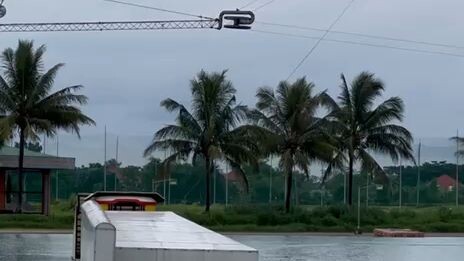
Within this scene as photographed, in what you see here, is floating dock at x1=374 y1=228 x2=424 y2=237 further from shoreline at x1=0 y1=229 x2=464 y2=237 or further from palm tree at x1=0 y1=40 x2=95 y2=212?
palm tree at x1=0 y1=40 x2=95 y2=212

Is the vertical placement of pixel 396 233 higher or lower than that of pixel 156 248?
lower

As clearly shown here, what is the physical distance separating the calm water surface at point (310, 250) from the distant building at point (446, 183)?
33.4 metres

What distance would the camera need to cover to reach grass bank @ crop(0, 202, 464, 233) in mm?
51281

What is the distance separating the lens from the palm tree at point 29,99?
164ft

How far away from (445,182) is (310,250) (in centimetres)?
4286

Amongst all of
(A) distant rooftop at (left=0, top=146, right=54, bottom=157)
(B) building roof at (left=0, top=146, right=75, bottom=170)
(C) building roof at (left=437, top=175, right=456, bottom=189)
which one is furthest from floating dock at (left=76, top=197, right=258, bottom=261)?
(C) building roof at (left=437, top=175, right=456, bottom=189)

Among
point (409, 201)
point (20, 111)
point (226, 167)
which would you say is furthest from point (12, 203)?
point (409, 201)

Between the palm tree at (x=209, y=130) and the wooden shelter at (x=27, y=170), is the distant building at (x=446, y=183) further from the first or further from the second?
the wooden shelter at (x=27, y=170)

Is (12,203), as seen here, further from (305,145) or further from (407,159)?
(407,159)

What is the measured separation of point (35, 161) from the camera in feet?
179

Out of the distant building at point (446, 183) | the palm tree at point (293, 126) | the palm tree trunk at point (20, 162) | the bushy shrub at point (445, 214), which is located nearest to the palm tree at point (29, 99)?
the palm tree trunk at point (20, 162)

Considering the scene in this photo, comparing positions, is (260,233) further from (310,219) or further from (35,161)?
(35,161)

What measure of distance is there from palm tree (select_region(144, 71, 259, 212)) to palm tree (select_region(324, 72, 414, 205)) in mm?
5426

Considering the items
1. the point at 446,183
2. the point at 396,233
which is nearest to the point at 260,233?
the point at 396,233
